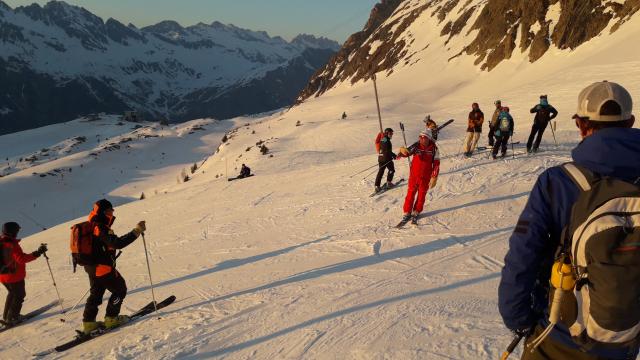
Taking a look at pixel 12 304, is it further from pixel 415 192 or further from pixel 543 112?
pixel 543 112

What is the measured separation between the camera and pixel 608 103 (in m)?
2.27

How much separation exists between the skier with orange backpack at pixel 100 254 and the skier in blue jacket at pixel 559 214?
5307mm

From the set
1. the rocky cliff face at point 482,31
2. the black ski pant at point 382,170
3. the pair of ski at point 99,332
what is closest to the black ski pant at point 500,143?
the black ski pant at point 382,170

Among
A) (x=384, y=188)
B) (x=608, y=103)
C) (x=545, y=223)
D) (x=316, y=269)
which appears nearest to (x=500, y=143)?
(x=384, y=188)

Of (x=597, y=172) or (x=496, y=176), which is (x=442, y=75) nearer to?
(x=496, y=176)

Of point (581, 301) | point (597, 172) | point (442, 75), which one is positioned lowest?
point (581, 301)

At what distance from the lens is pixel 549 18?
40.2m

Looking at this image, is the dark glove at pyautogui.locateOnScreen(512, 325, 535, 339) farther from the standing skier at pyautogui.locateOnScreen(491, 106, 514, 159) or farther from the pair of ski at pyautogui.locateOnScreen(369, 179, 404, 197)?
the standing skier at pyautogui.locateOnScreen(491, 106, 514, 159)

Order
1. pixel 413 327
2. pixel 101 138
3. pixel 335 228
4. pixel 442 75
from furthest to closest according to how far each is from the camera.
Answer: pixel 101 138, pixel 442 75, pixel 335 228, pixel 413 327

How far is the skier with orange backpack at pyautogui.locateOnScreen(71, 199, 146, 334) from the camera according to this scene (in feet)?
20.7

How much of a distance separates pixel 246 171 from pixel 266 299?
1472cm

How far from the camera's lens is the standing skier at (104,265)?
6270 mm

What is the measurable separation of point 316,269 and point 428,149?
3254 mm

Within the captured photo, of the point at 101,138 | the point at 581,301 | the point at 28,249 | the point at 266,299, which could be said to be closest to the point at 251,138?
the point at 28,249
